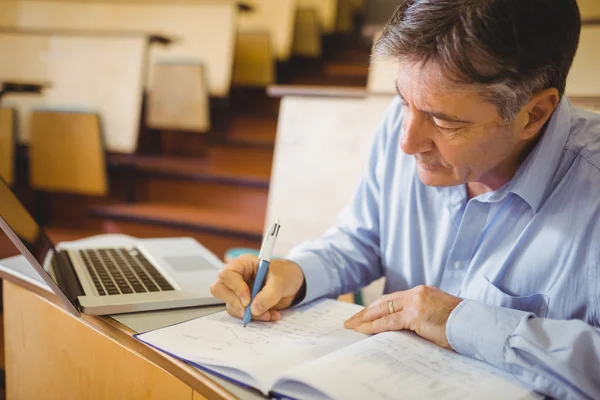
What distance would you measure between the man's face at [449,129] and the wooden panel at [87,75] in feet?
6.44

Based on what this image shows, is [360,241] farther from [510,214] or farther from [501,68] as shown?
[501,68]

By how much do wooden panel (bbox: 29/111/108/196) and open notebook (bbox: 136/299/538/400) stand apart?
1.95 metres

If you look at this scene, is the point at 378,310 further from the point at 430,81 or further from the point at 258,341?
the point at 430,81

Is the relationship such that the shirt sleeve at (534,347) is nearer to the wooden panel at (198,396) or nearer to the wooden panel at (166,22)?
the wooden panel at (198,396)

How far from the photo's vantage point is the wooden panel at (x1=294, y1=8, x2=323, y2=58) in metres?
3.33

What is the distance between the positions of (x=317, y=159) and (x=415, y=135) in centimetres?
105

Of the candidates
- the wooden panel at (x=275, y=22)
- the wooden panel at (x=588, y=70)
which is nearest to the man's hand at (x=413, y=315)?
the wooden panel at (x=588, y=70)

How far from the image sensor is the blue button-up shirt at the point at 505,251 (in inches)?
23.3

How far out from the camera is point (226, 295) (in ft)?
2.36

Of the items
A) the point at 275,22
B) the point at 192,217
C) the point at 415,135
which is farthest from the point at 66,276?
the point at 275,22

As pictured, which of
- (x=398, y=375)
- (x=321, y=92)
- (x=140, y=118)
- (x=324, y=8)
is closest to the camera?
(x=398, y=375)

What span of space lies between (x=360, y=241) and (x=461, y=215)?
0.21 metres

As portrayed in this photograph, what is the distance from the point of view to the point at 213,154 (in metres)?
2.58

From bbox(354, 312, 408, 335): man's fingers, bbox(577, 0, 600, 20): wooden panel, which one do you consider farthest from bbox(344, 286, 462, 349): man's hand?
bbox(577, 0, 600, 20): wooden panel
